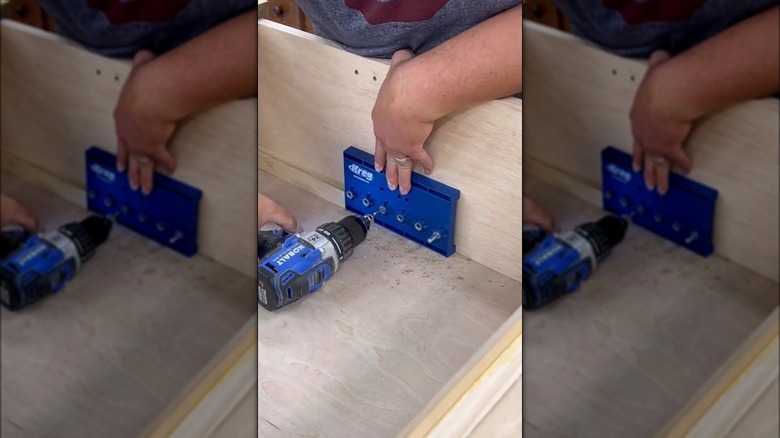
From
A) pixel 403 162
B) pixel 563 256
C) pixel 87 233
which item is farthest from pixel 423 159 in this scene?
pixel 87 233

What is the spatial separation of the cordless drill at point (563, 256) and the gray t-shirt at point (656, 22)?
104 millimetres

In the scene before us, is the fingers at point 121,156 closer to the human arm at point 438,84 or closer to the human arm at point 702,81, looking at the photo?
the human arm at point 438,84

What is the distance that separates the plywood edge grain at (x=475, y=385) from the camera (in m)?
0.50

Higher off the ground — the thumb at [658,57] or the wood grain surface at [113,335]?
the thumb at [658,57]

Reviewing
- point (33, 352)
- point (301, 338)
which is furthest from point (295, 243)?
point (33, 352)

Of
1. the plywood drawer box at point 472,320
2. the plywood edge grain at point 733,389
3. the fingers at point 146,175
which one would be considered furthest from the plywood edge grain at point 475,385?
the fingers at point 146,175

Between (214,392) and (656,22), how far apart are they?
36cm

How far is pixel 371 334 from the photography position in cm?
50

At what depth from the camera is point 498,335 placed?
0.51m

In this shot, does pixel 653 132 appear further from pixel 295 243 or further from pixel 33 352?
pixel 33 352

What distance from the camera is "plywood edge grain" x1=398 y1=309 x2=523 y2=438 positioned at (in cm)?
50

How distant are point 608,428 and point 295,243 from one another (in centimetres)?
25

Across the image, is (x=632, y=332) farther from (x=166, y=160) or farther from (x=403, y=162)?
(x=166, y=160)

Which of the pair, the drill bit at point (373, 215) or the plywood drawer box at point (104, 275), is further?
the drill bit at point (373, 215)
